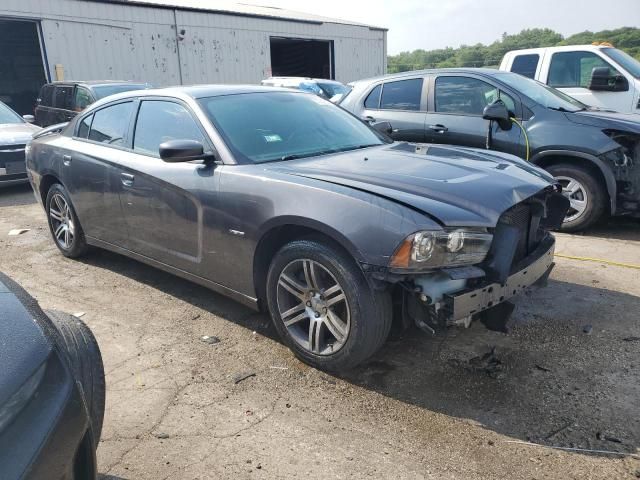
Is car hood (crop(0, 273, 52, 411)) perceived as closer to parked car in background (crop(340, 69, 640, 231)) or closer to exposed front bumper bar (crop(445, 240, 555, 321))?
exposed front bumper bar (crop(445, 240, 555, 321))

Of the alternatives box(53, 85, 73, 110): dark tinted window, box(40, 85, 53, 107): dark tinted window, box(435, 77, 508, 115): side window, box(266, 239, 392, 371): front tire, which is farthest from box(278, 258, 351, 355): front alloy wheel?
box(40, 85, 53, 107): dark tinted window

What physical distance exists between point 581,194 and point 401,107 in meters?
2.34

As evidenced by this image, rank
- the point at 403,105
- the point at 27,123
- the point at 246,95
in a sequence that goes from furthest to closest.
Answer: the point at 27,123 → the point at 403,105 → the point at 246,95

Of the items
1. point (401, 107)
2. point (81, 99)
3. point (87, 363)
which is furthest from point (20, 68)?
point (87, 363)

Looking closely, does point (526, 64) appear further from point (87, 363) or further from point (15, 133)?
point (87, 363)

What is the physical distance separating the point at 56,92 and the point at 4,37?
10.8m

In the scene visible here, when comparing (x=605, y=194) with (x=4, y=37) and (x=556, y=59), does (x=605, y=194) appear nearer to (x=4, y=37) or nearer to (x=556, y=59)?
(x=556, y=59)

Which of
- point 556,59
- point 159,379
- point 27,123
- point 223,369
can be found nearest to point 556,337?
point 223,369

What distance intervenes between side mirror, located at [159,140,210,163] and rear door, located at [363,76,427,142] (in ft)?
11.8

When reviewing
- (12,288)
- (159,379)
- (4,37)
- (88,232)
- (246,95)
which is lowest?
(159,379)

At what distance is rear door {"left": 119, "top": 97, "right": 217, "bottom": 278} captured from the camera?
3670mm

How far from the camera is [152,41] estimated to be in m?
17.3

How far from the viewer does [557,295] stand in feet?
13.7

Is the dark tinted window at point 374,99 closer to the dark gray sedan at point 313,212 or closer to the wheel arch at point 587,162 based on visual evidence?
the wheel arch at point 587,162
